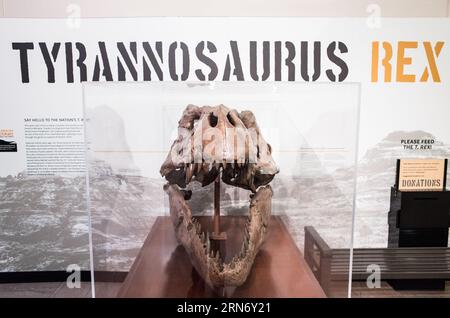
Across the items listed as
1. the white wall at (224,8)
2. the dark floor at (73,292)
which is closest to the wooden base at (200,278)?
the dark floor at (73,292)

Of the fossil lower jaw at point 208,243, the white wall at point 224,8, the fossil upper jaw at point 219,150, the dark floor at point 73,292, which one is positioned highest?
the white wall at point 224,8

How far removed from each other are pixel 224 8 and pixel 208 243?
1046 millimetres

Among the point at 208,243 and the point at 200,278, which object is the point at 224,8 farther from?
the point at 200,278

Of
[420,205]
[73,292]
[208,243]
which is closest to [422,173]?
[420,205]

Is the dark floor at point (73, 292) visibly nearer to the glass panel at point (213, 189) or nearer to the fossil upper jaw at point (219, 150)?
the glass panel at point (213, 189)

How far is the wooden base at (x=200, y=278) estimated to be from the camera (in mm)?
1192

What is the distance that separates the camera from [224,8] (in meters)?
1.55

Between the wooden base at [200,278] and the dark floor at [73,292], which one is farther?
the dark floor at [73,292]

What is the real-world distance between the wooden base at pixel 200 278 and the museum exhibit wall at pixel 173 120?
0.49 ft

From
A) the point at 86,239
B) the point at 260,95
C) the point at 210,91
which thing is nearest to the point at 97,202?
the point at 86,239

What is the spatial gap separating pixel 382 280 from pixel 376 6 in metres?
1.34

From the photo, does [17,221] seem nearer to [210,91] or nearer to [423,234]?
[210,91]

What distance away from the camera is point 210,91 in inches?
54.2

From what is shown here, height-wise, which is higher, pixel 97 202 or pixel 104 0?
pixel 104 0
